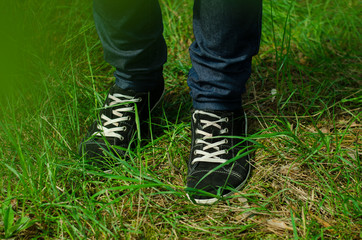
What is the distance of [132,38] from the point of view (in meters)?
1.08

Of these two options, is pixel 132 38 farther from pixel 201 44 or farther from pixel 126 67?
pixel 201 44

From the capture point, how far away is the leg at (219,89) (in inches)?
36.8

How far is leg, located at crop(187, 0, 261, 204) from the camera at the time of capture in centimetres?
93

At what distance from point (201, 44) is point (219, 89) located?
0.54ft

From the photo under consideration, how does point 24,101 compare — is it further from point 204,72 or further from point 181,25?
point 181,25

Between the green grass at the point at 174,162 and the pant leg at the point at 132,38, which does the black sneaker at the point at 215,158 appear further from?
the pant leg at the point at 132,38

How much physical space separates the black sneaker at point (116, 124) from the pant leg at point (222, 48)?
0.79 feet

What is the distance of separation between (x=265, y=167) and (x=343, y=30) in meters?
1.15

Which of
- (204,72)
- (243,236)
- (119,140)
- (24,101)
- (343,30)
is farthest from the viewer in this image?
(343,30)

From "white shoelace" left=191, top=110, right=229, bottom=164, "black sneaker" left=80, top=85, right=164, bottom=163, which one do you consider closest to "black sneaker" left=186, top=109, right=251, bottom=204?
"white shoelace" left=191, top=110, right=229, bottom=164

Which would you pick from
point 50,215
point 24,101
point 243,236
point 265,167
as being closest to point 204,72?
point 265,167

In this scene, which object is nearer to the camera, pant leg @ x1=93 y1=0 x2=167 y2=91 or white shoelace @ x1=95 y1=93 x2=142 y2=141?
pant leg @ x1=93 y1=0 x2=167 y2=91

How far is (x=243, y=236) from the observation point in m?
0.91

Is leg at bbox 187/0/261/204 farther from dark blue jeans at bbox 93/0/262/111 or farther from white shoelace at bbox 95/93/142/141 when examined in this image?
white shoelace at bbox 95/93/142/141
